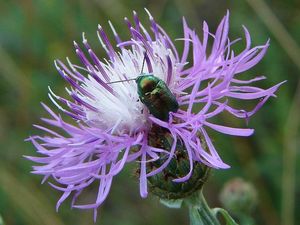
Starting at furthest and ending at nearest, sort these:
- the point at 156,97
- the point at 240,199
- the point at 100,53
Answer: the point at 100,53, the point at 240,199, the point at 156,97

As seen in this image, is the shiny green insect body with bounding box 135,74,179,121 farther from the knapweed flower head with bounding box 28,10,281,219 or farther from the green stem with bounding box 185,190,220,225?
the green stem with bounding box 185,190,220,225

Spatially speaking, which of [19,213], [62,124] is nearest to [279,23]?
[19,213]

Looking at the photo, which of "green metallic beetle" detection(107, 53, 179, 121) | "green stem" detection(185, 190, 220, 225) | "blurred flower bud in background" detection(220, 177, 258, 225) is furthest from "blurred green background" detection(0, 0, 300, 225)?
"green metallic beetle" detection(107, 53, 179, 121)

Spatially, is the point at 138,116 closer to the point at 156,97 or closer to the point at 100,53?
the point at 156,97

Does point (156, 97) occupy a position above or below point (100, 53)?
below

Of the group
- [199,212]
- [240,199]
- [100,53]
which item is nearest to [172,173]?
[199,212]

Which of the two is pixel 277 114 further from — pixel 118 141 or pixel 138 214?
pixel 118 141

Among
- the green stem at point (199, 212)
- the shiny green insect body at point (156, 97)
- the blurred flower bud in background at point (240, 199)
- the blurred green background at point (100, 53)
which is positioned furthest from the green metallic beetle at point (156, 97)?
the blurred green background at point (100, 53)
